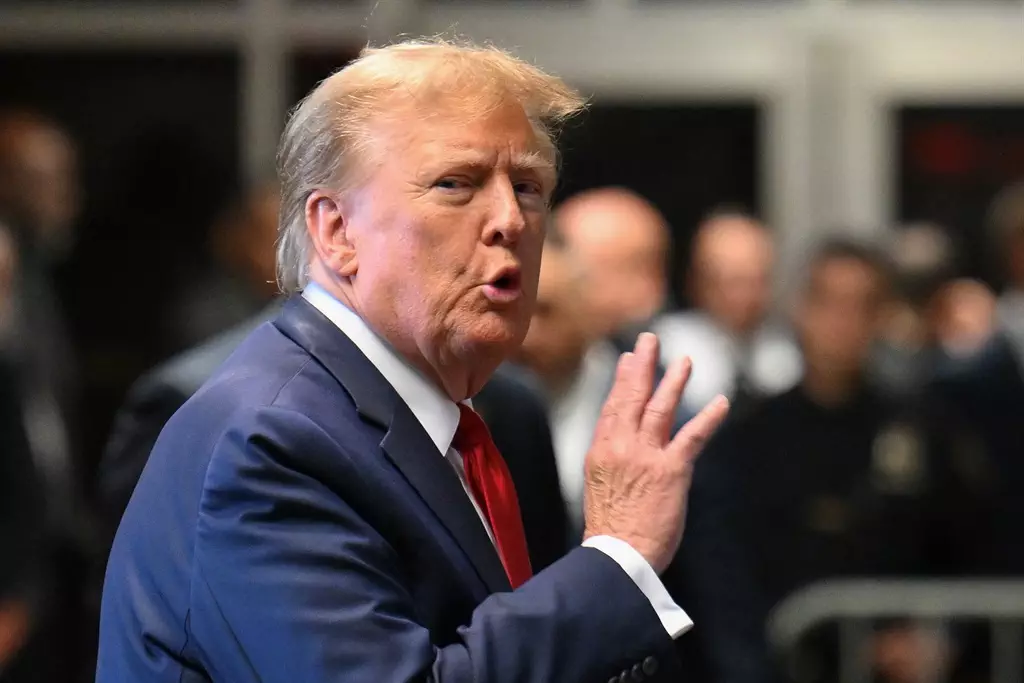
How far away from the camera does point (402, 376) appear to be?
2.07m

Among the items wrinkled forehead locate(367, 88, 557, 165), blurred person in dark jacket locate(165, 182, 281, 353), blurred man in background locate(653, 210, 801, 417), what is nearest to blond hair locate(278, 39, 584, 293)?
wrinkled forehead locate(367, 88, 557, 165)

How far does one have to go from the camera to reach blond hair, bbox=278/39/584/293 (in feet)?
6.64

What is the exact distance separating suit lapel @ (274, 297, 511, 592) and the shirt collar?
0.05 ft

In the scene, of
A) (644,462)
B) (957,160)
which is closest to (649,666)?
(644,462)

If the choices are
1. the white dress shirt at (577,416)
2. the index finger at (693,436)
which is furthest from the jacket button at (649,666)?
the white dress shirt at (577,416)

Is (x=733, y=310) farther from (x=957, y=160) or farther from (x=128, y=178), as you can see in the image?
(x=128, y=178)

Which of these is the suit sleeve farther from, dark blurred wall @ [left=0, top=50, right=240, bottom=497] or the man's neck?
dark blurred wall @ [left=0, top=50, right=240, bottom=497]

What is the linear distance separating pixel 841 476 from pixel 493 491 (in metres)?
3.02

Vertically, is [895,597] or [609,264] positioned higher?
[609,264]

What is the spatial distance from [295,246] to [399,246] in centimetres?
25

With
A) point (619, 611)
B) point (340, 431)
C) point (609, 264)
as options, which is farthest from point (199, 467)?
point (609, 264)

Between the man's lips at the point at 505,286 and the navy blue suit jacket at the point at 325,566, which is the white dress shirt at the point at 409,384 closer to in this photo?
the navy blue suit jacket at the point at 325,566

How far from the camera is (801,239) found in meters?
6.92

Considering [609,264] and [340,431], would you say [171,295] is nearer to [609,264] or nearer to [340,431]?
[609,264]
